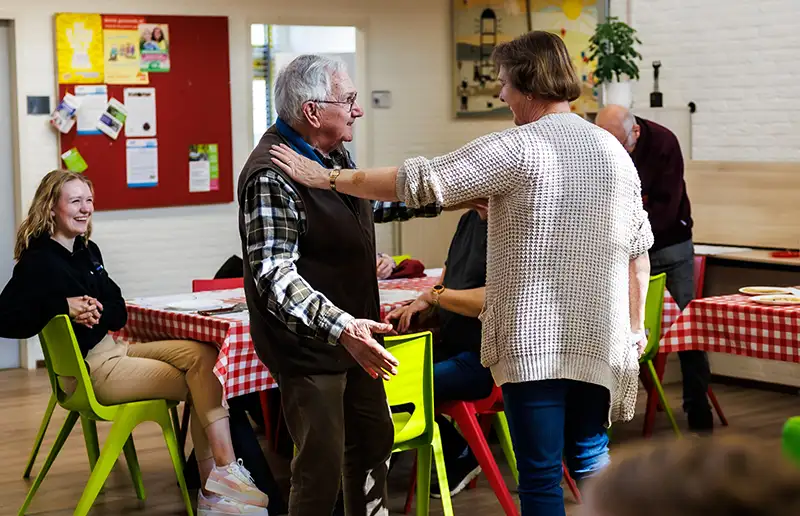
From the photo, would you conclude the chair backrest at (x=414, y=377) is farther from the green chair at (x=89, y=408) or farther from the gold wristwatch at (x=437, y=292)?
the green chair at (x=89, y=408)

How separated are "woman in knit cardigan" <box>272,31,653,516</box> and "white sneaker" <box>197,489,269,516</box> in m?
1.63

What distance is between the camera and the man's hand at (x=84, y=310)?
13.2 ft

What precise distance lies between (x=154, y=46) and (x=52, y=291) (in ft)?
12.5

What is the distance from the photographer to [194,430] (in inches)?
164

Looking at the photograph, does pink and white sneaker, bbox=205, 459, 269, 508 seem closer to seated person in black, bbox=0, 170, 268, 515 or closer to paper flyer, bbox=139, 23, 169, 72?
seated person in black, bbox=0, 170, 268, 515

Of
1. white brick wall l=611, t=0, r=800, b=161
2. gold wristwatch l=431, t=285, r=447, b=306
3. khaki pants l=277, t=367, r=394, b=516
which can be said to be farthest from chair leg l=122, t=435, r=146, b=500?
white brick wall l=611, t=0, r=800, b=161

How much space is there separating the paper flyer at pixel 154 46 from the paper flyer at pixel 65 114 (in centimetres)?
54

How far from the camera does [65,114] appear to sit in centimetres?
718

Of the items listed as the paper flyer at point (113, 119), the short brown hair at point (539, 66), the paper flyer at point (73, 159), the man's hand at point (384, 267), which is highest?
the paper flyer at point (113, 119)

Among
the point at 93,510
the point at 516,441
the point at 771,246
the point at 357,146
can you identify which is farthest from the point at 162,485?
the point at 357,146

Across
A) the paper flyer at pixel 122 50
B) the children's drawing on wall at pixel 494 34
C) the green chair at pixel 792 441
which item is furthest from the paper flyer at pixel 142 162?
the green chair at pixel 792 441

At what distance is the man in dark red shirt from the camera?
5.49m

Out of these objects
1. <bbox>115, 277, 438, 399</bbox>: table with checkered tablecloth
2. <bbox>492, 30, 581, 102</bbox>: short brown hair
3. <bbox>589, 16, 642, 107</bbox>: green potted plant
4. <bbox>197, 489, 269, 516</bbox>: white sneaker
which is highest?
<bbox>589, 16, 642, 107</bbox>: green potted plant

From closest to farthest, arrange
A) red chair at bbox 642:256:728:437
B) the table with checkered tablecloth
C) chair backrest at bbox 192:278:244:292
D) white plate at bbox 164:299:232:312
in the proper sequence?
1. the table with checkered tablecloth
2. white plate at bbox 164:299:232:312
3. chair backrest at bbox 192:278:244:292
4. red chair at bbox 642:256:728:437
